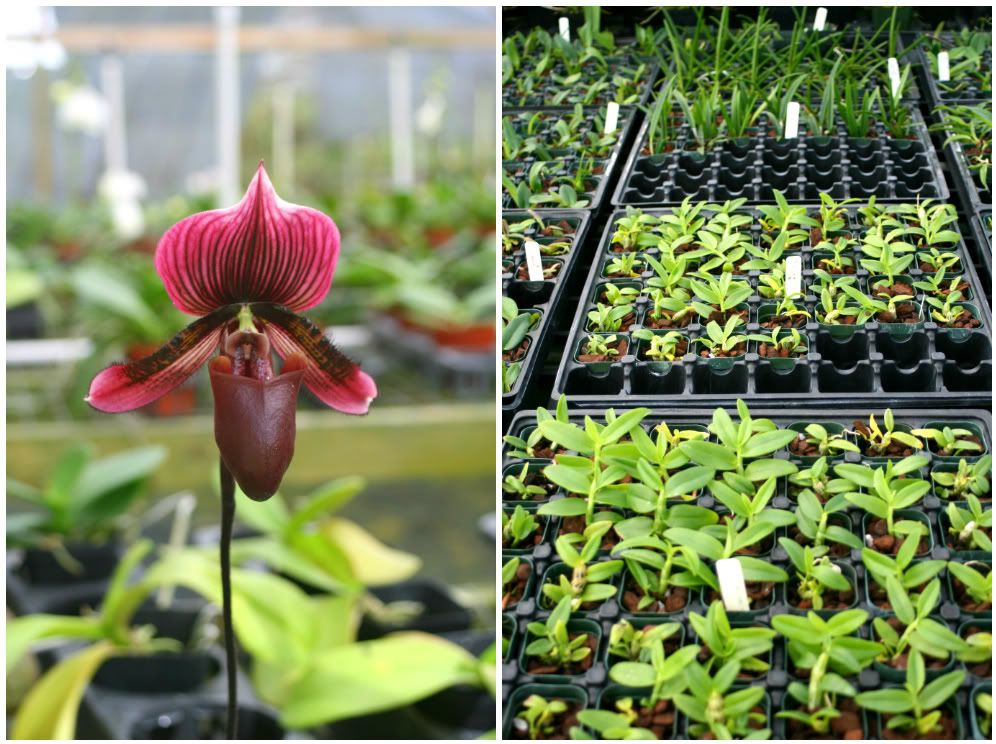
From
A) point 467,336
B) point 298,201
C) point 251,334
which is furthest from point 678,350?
point 298,201

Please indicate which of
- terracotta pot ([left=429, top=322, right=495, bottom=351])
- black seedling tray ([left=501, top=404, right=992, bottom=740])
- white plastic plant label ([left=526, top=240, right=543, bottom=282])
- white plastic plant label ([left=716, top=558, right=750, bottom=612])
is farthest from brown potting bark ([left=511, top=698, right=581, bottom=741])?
terracotta pot ([left=429, top=322, right=495, bottom=351])

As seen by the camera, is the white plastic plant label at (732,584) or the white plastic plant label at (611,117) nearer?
the white plastic plant label at (732,584)

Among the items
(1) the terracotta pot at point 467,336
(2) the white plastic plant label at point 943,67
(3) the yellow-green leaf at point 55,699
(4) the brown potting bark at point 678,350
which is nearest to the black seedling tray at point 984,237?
(2) the white plastic plant label at point 943,67

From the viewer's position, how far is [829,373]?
2.61 feet

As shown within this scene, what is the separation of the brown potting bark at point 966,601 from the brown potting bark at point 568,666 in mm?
231

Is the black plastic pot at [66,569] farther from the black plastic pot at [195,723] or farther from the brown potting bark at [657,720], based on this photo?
the brown potting bark at [657,720]

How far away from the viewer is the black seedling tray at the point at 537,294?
782 millimetres

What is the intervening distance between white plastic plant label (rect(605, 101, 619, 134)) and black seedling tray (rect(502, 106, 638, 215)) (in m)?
0.01

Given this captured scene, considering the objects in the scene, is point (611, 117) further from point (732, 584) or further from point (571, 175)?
point (732, 584)

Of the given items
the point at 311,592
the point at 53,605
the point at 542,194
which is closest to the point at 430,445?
the point at 311,592

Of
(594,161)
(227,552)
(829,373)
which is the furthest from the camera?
(594,161)

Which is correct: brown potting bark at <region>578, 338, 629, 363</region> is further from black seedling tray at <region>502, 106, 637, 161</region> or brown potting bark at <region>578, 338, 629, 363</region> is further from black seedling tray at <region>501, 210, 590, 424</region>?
black seedling tray at <region>502, 106, 637, 161</region>

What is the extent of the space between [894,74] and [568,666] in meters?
0.58

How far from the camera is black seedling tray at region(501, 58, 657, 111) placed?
0.85m
